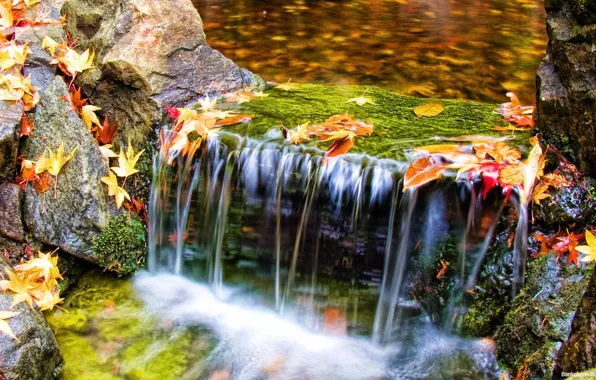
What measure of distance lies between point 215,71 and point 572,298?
3.02m

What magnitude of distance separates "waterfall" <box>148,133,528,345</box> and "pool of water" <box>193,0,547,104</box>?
1.76m

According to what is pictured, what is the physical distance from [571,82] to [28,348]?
3281 millimetres

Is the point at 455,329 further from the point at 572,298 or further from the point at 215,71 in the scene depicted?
the point at 215,71

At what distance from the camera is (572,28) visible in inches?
127

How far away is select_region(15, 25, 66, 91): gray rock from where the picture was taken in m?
4.29

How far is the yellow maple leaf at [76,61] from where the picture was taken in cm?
441

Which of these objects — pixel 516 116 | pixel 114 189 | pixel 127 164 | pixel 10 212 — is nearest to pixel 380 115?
pixel 516 116

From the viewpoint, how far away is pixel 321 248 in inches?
145

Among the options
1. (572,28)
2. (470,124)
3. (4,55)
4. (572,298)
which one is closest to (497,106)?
(470,124)

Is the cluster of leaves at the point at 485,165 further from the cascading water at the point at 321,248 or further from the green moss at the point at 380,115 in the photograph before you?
the green moss at the point at 380,115

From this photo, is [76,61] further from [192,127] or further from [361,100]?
[361,100]

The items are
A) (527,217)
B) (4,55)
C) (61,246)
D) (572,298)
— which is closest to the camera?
(572,298)

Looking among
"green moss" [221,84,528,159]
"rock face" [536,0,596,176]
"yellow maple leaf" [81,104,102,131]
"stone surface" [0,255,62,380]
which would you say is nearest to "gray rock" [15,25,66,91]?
"yellow maple leaf" [81,104,102,131]

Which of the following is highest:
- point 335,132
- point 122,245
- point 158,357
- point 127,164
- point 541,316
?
point 335,132
